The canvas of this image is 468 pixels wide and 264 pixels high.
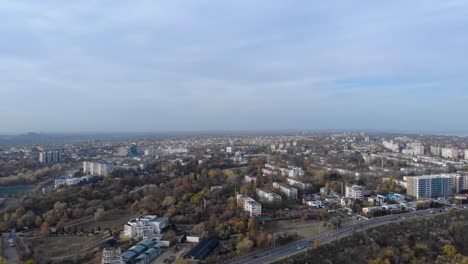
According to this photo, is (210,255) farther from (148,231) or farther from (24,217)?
(24,217)

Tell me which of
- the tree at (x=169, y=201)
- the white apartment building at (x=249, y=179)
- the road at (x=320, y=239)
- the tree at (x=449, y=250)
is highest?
the white apartment building at (x=249, y=179)

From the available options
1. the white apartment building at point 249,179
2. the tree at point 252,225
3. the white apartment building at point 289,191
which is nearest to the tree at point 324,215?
the tree at point 252,225

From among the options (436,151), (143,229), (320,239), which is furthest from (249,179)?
(436,151)

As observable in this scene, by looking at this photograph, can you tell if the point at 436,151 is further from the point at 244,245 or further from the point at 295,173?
the point at 244,245

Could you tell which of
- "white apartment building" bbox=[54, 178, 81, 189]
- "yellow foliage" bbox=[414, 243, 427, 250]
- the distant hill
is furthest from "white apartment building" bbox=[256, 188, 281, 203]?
"white apartment building" bbox=[54, 178, 81, 189]

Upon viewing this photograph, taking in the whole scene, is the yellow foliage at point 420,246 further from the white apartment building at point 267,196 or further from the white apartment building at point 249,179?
the white apartment building at point 249,179

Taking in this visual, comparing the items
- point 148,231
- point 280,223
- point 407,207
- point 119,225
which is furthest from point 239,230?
point 407,207
